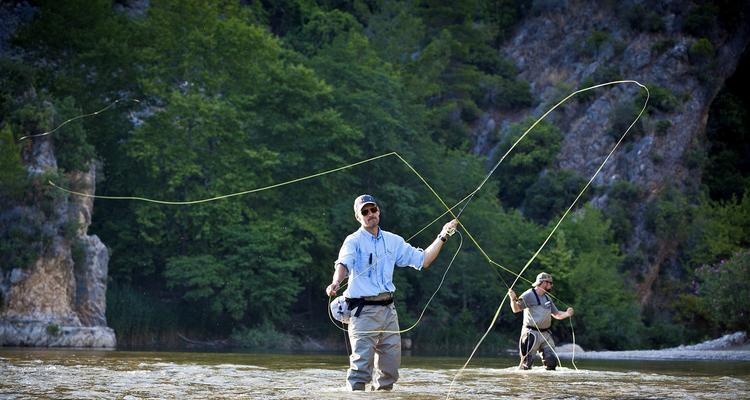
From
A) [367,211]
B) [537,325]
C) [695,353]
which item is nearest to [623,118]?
[695,353]

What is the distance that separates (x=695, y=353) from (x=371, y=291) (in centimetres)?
2808

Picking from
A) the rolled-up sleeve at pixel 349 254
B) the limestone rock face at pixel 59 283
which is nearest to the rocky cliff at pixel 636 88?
the limestone rock face at pixel 59 283

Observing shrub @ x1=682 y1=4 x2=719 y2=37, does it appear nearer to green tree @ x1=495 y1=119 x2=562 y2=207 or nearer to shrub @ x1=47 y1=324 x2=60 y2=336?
green tree @ x1=495 y1=119 x2=562 y2=207

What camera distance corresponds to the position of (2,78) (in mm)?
40656

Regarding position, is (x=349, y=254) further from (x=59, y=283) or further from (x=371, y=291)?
(x=59, y=283)

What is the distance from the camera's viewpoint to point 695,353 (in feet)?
124

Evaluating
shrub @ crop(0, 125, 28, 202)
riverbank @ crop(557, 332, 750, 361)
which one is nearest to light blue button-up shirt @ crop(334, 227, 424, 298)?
riverbank @ crop(557, 332, 750, 361)

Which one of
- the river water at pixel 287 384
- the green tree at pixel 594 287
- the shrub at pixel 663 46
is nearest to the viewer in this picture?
the river water at pixel 287 384

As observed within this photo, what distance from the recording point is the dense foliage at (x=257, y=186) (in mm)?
45344

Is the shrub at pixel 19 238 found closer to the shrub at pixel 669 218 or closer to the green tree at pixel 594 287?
the green tree at pixel 594 287

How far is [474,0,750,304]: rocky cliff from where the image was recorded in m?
62.9

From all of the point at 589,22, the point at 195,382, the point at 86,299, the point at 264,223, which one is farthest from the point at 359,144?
the point at 195,382

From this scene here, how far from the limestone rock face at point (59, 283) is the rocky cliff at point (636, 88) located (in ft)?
100

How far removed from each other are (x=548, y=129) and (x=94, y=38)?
27148 millimetres
